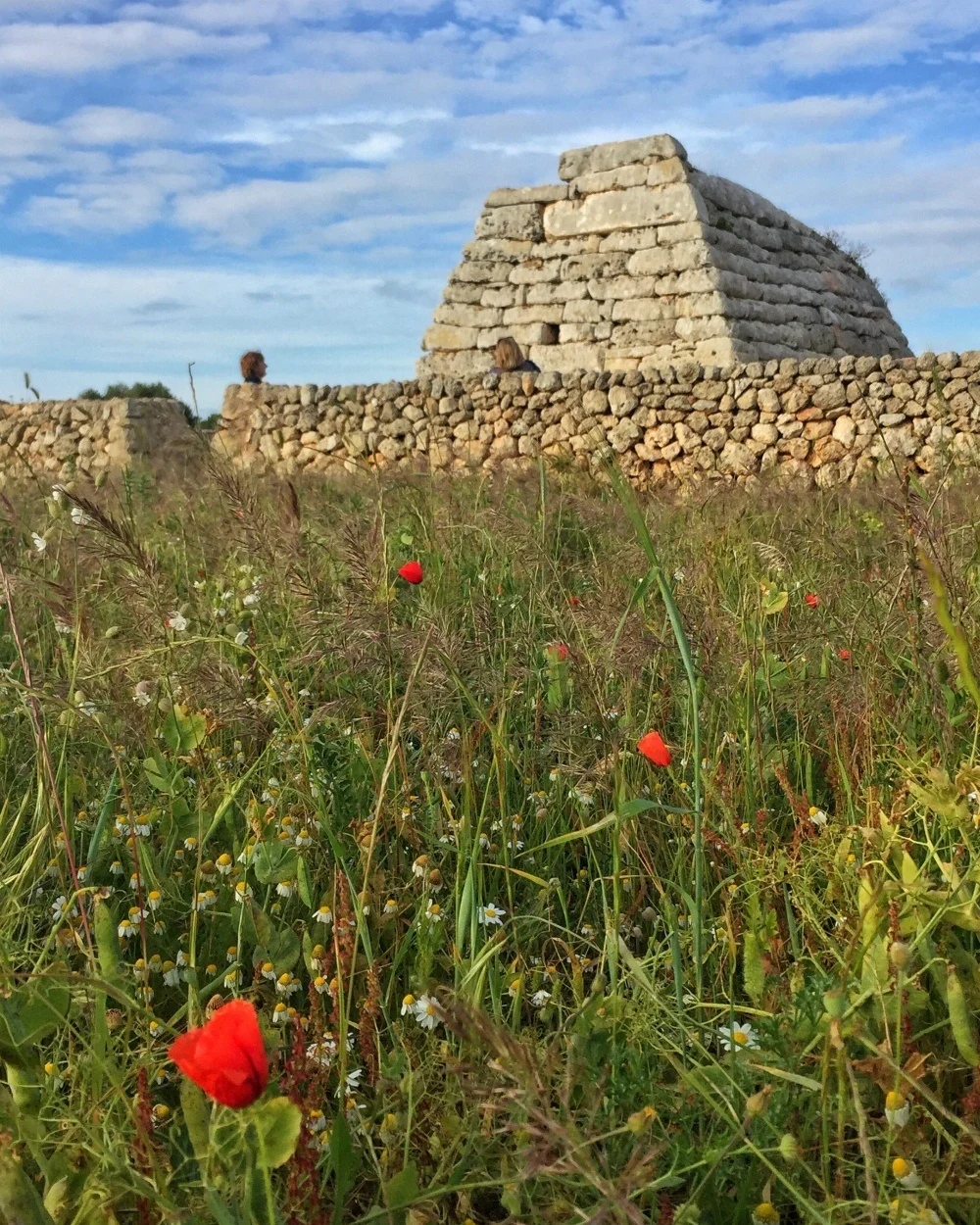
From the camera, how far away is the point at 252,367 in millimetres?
13367

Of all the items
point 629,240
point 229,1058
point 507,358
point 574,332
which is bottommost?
point 229,1058

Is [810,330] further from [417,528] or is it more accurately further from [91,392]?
[91,392]

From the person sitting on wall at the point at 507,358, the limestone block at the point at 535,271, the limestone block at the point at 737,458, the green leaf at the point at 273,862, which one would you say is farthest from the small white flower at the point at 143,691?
the limestone block at the point at 535,271

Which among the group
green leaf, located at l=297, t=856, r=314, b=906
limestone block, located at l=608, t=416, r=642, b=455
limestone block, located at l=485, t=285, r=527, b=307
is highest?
limestone block, located at l=485, t=285, r=527, b=307

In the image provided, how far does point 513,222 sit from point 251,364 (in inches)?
141

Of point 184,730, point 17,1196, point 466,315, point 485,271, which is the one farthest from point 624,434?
point 17,1196

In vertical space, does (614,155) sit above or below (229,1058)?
above

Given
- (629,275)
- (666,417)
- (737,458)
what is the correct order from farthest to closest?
(629,275)
(666,417)
(737,458)

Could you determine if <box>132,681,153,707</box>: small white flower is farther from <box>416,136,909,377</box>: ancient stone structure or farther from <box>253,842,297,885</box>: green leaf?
<box>416,136,909,377</box>: ancient stone structure

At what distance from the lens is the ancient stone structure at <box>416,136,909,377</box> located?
11891 millimetres

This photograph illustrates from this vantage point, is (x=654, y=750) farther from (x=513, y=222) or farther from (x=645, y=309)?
(x=513, y=222)

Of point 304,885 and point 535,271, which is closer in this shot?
point 304,885

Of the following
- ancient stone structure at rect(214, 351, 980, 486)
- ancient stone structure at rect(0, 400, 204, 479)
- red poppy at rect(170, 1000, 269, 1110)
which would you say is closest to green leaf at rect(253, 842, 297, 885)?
red poppy at rect(170, 1000, 269, 1110)

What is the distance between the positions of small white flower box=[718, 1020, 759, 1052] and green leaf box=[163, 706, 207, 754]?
46.1 inches
